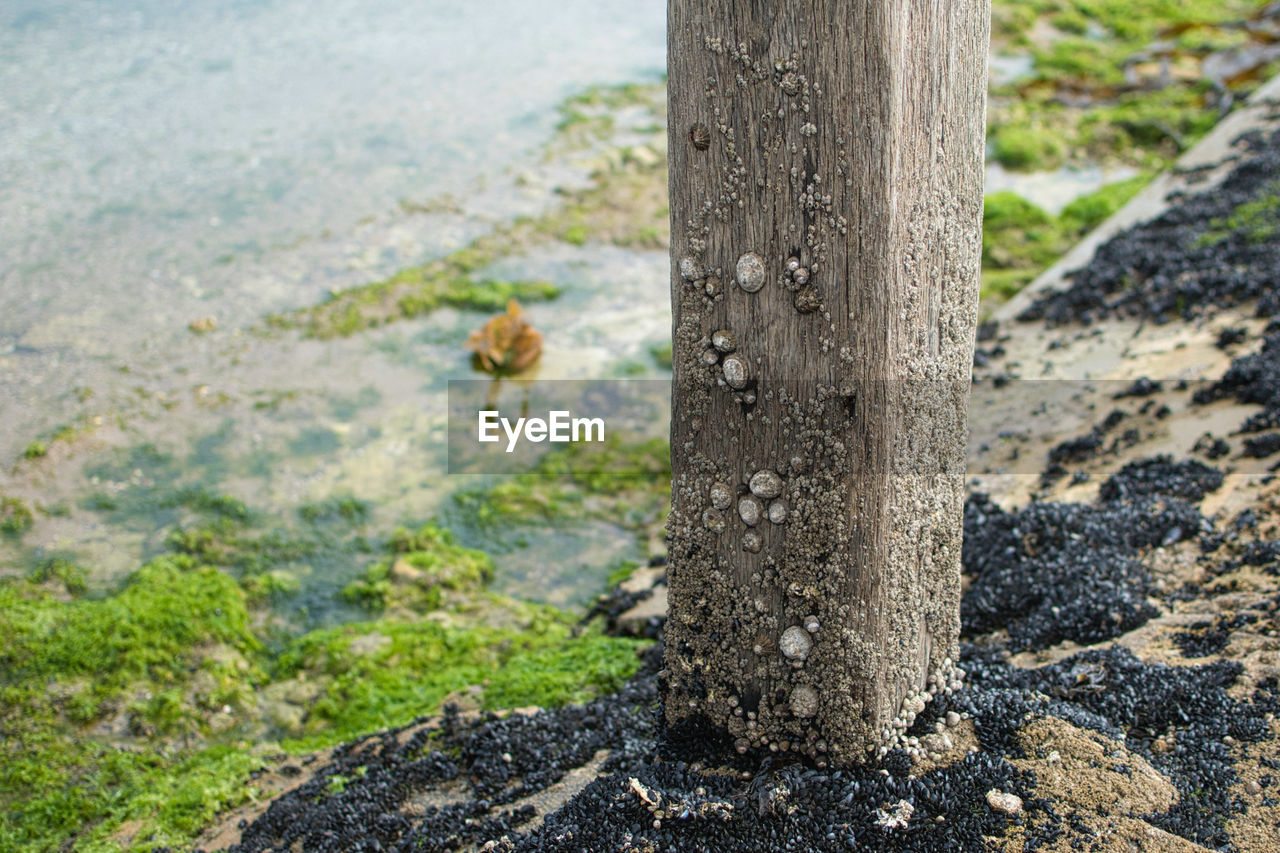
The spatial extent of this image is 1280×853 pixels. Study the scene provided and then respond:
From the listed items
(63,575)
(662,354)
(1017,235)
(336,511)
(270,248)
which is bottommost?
(63,575)

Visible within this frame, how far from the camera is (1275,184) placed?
26.6 ft

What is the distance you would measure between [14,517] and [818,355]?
6637 mm

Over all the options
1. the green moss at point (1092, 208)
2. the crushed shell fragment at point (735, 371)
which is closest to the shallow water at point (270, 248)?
the green moss at point (1092, 208)

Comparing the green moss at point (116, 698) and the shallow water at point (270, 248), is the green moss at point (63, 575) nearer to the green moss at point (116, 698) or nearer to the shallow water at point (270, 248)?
the green moss at point (116, 698)

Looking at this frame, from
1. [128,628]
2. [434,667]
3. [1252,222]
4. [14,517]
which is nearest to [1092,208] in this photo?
[1252,222]

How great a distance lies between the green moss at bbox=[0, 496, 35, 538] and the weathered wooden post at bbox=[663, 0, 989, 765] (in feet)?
19.0

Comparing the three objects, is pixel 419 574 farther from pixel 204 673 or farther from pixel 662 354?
pixel 662 354

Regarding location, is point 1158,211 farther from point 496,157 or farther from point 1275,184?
point 496,157

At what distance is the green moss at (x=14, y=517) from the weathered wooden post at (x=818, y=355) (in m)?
5.79

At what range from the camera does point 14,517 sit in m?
7.17

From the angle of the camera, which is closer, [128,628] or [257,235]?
[128,628]

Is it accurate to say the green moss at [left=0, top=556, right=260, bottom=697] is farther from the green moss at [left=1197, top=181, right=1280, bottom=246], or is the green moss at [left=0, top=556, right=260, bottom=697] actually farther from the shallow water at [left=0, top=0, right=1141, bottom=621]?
the green moss at [left=1197, top=181, right=1280, bottom=246]

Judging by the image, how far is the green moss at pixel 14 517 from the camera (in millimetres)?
7065

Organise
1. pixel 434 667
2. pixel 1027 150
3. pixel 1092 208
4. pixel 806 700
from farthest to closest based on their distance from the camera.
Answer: pixel 1027 150 < pixel 1092 208 < pixel 434 667 < pixel 806 700
